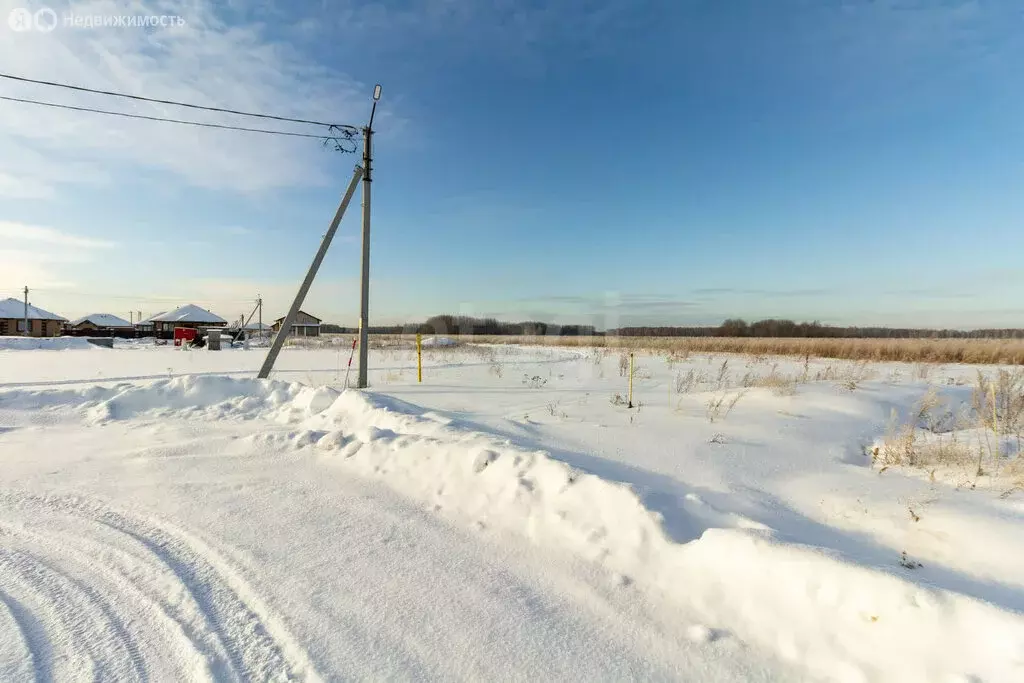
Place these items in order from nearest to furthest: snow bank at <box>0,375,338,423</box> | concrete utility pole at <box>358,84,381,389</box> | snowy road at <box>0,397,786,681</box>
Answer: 1. snowy road at <box>0,397,786,681</box>
2. snow bank at <box>0,375,338,423</box>
3. concrete utility pole at <box>358,84,381,389</box>

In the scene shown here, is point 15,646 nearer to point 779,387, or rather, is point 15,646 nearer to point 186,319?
point 779,387

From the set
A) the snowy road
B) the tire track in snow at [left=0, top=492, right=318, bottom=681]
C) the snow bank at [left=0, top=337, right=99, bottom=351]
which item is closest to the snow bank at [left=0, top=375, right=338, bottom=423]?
the snowy road

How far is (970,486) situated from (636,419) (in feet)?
12.0

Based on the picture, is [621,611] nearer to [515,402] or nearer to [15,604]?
[15,604]

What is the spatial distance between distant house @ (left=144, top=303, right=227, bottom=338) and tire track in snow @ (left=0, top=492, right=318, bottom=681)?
210 ft

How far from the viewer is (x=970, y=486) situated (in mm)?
4133

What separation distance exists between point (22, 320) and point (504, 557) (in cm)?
7777

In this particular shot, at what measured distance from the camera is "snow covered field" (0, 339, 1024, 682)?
2.21 m

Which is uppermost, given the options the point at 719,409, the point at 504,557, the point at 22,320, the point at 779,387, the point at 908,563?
the point at 22,320

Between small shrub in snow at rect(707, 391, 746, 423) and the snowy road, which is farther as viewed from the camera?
small shrub in snow at rect(707, 391, 746, 423)

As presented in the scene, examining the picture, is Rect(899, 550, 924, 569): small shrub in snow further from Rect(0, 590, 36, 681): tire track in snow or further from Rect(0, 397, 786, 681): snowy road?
Rect(0, 590, 36, 681): tire track in snow

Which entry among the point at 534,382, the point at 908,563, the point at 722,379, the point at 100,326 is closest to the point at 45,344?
the point at 534,382

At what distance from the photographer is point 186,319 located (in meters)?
59.1

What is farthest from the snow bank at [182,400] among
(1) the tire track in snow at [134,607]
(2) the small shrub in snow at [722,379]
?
(2) the small shrub in snow at [722,379]
